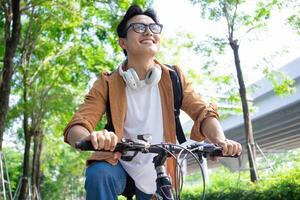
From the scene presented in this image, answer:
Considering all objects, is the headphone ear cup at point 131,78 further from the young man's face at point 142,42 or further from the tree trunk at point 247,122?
the tree trunk at point 247,122

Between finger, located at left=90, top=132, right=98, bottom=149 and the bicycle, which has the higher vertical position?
finger, located at left=90, top=132, right=98, bottom=149

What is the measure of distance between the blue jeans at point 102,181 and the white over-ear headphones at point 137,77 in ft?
1.67

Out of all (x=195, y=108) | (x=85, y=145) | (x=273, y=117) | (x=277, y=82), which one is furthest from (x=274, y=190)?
(x=273, y=117)

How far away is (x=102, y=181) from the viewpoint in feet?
7.72

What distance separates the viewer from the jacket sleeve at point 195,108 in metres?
2.74

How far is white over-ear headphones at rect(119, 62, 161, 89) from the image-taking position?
2725 millimetres

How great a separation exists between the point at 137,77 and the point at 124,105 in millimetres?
184

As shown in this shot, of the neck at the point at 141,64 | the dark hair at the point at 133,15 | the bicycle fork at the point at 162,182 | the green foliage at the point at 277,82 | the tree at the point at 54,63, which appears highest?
→ the tree at the point at 54,63

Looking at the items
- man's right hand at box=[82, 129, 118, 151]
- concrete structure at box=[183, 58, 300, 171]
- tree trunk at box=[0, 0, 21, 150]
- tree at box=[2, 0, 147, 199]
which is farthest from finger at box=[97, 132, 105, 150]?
concrete structure at box=[183, 58, 300, 171]

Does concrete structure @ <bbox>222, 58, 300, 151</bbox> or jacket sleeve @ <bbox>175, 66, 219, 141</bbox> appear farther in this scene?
concrete structure @ <bbox>222, 58, 300, 151</bbox>

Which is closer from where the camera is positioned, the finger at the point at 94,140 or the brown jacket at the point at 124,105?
the finger at the point at 94,140

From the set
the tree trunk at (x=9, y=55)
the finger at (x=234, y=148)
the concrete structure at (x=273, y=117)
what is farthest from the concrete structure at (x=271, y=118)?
the finger at (x=234, y=148)

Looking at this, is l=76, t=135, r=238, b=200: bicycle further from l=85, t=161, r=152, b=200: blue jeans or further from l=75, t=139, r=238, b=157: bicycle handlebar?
l=85, t=161, r=152, b=200: blue jeans

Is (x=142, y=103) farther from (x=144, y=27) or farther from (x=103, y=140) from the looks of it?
(x=103, y=140)
